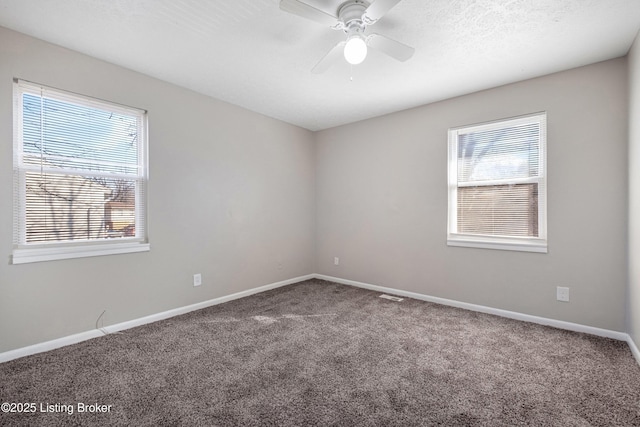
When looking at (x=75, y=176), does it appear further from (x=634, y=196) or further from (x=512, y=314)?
(x=634, y=196)

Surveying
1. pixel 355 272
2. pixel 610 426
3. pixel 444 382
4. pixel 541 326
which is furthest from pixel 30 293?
pixel 541 326

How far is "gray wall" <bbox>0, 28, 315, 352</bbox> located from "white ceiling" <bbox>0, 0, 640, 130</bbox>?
0.24 meters

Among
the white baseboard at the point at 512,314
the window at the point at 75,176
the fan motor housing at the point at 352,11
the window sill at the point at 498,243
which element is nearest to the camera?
the fan motor housing at the point at 352,11

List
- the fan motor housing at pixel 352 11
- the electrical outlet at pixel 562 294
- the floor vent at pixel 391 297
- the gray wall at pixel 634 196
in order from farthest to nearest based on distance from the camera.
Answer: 1. the floor vent at pixel 391 297
2. the electrical outlet at pixel 562 294
3. the gray wall at pixel 634 196
4. the fan motor housing at pixel 352 11

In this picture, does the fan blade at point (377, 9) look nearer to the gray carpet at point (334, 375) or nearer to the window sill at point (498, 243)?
the gray carpet at point (334, 375)

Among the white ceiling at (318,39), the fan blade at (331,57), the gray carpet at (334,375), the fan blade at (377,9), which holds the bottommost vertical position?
the gray carpet at (334,375)

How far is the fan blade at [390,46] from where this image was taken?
1.97 metres

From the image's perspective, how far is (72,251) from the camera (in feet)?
8.00

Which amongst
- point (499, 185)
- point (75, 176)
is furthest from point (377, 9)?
point (75, 176)

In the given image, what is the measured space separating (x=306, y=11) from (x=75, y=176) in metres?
2.37

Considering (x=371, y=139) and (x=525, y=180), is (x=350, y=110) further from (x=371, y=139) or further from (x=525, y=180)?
(x=525, y=180)

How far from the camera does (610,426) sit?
1509mm

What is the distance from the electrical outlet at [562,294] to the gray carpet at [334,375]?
306mm

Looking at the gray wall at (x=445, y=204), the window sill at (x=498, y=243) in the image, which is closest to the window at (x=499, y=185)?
the window sill at (x=498, y=243)
